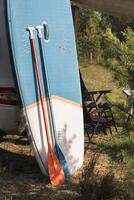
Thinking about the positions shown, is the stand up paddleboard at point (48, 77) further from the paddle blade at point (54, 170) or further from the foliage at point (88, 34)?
the foliage at point (88, 34)

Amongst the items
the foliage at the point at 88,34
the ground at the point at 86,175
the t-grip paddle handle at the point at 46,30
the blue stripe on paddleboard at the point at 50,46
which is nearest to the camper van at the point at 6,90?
the blue stripe on paddleboard at the point at 50,46

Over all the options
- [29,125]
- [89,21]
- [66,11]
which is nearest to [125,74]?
[29,125]

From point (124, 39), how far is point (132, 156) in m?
0.62

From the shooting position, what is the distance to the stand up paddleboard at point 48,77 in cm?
501

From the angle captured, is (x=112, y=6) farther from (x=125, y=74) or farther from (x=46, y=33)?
(x=46, y=33)

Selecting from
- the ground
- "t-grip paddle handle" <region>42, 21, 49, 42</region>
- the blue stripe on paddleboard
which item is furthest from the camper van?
the ground

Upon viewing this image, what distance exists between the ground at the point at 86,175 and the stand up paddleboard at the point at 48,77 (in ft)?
0.95

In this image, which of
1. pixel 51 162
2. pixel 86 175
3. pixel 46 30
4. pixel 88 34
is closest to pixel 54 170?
pixel 51 162

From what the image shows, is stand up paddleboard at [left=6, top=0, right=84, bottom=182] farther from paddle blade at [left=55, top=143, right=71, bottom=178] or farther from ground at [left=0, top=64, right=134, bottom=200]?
ground at [left=0, top=64, right=134, bottom=200]

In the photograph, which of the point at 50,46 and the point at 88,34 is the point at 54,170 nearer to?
the point at 50,46

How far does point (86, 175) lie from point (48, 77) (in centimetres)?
129

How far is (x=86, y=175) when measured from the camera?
14.5 feet

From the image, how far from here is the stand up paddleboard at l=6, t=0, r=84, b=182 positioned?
5008mm

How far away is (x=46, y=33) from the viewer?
5172mm
